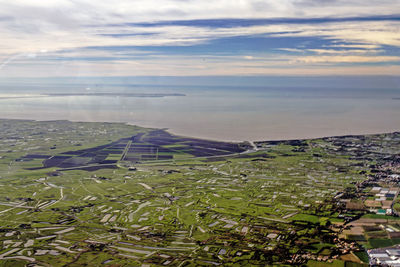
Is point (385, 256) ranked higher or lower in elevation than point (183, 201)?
lower

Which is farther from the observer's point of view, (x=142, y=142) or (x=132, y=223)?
(x=142, y=142)

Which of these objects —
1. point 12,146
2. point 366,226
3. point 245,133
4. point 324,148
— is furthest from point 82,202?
point 245,133

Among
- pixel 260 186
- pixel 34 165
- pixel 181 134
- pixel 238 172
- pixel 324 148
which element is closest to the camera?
pixel 260 186

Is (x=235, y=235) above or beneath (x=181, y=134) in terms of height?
beneath

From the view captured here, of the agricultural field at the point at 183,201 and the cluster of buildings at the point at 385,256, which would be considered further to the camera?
the agricultural field at the point at 183,201

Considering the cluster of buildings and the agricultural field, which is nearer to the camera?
the cluster of buildings

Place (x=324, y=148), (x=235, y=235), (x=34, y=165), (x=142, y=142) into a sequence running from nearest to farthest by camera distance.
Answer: (x=235, y=235) < (x=34, y=165) < (x=324, y=148) < (x=142, y=142)

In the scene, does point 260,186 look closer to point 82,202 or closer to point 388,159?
point 82,202

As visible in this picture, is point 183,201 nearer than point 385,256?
No
